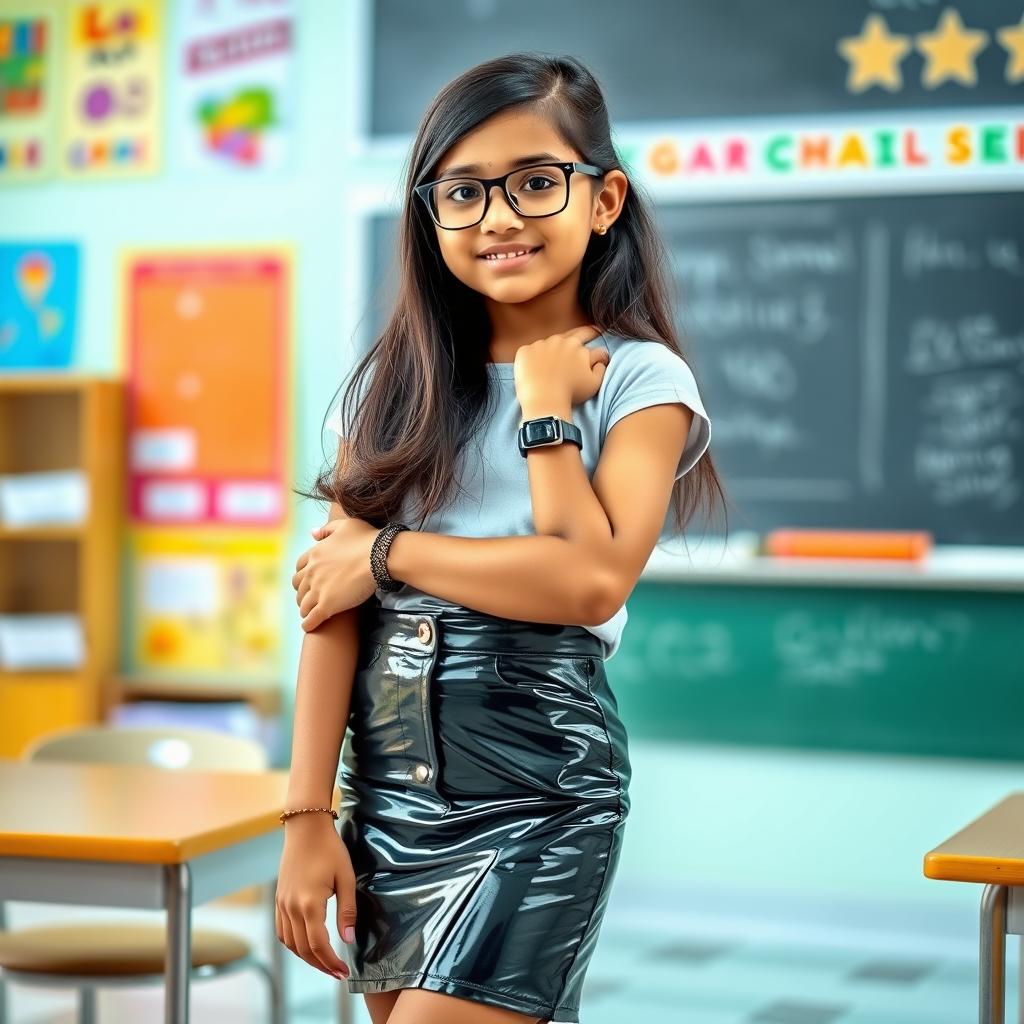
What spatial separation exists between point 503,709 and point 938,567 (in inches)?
113

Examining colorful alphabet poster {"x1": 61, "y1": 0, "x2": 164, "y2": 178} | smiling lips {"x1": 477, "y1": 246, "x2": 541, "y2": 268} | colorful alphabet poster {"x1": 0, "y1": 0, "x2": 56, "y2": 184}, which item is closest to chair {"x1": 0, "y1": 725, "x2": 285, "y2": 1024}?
smiling lips {"x1": 477, "y1": 246, "x2": 541, "y2": 268}

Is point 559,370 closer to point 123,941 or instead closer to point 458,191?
point 458,191

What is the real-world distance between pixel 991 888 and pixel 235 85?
152 inches

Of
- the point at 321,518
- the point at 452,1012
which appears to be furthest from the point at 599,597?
the point at 321,518

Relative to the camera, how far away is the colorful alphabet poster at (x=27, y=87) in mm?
5008

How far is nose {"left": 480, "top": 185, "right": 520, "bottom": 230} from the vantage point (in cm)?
141

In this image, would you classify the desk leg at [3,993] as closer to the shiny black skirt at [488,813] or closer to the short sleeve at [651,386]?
the shiny black skirt at [488,813]

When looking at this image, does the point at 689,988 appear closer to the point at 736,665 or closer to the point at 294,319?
the point at 736,665

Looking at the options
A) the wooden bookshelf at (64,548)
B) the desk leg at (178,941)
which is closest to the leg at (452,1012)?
the desk leg at (178,941)

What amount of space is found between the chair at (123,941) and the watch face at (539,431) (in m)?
1.20

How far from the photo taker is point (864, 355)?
4.20 metres

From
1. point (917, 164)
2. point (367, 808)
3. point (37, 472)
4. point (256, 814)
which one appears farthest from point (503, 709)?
point (37, 472)

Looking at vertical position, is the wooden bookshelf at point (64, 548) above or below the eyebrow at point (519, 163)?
Answer: below

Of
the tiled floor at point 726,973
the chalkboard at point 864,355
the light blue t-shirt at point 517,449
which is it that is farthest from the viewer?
the chalkboard at point 864,355
